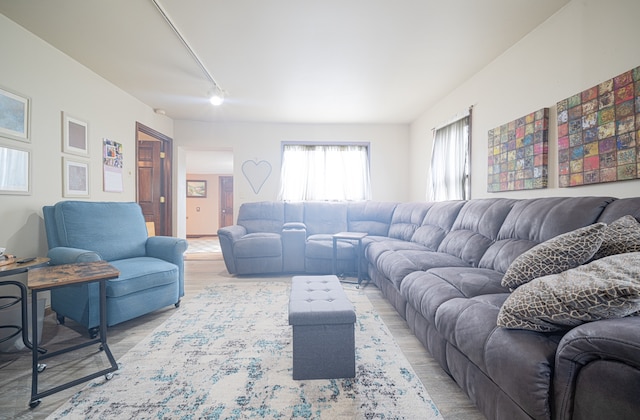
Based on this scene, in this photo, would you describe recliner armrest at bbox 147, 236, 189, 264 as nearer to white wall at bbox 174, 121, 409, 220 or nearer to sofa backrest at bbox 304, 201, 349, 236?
sofa backrest at bbox 304, 201, 349, 236

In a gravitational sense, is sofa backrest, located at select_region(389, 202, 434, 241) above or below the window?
below

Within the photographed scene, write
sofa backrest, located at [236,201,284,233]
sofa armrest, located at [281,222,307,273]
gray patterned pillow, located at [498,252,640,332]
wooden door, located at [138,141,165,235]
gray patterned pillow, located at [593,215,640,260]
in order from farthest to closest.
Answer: wooden door, located at [138,141,165,235] → sofa backrest, located at [236,201,284,233] → sofa armrest, located at [281,222,307,273] → gray patterned pillow, located at [593,215,640,260] → gray patterned pillow, located at [498,252,640,332]

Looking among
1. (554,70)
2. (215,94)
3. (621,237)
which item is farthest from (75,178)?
(554,70)

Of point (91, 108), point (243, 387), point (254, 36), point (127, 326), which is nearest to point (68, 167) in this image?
point (91, 108)

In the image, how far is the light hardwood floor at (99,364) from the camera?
1378mm

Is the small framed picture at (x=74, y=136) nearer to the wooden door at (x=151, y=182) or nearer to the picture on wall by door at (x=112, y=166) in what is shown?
the picture on wall by door at (x=112, y=166)

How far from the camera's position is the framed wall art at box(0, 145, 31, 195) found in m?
2.19

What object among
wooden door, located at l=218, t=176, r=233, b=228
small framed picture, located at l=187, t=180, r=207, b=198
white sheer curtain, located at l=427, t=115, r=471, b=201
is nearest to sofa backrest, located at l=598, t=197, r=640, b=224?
white sheer curtain, located at l=427, t=115, r=471, b=201

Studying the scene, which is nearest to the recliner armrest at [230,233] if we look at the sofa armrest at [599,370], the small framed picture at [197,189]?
the sofa armrest at [599,370]

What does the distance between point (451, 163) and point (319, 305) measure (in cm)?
298

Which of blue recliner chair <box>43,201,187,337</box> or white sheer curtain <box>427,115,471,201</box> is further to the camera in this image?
white sheer curtain <box>427,115,471,201</box>

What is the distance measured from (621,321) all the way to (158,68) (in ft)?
13.1

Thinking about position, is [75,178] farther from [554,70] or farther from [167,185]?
[554,70]

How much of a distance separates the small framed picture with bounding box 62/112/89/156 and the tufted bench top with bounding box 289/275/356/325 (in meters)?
2.76
